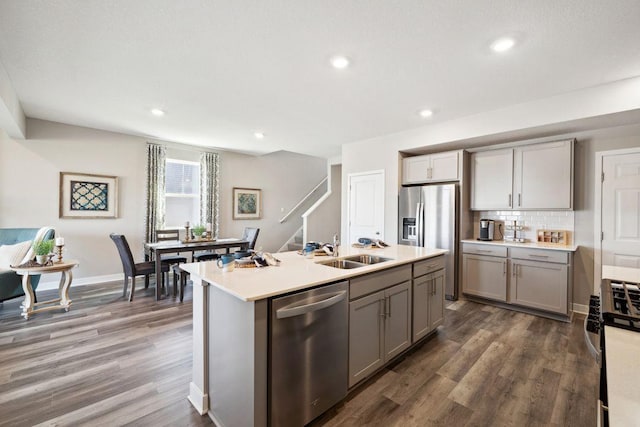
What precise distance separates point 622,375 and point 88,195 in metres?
6.18

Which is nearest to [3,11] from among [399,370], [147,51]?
[147,51]

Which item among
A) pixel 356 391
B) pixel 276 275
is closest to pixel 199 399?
pixel 276 275

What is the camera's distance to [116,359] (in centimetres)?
245

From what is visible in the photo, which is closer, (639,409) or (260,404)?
(639,409)

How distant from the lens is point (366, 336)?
2098mm

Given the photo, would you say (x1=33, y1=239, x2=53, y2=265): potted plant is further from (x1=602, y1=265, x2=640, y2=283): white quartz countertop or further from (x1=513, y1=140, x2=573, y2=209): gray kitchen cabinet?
(x1=513, y1=140, x2=573, y2=209): gray kitchen cabinet

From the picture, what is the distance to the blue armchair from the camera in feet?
11.0

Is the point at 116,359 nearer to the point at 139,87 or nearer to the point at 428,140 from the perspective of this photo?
the point at 139,87

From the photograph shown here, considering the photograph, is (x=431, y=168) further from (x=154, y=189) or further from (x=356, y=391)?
(x=154, y=189)

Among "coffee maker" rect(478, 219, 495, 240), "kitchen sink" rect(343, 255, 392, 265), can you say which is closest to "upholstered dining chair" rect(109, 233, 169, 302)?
"kitchen sink" rect(343, 255, 392, 265)

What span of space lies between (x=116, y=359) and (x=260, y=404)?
1789 mm

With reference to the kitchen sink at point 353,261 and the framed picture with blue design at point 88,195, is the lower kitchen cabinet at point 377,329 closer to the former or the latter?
the kitchen sink at point 353,261

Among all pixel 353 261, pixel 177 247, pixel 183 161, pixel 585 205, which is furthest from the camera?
pixel 183 161

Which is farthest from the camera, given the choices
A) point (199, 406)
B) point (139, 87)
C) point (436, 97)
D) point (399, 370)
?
point (436, 97)
